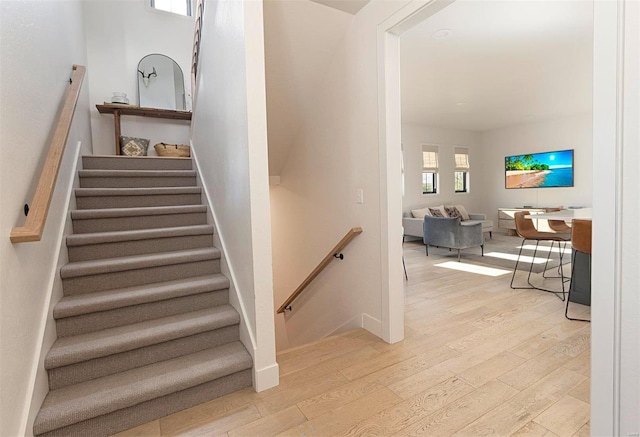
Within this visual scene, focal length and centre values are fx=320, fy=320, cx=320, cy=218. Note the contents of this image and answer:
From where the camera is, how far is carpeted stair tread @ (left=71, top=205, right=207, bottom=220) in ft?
8.57

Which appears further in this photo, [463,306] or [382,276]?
[463,306]

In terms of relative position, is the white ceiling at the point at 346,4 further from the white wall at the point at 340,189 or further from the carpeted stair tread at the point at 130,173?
the carpeted stair tread at the point at 130,173

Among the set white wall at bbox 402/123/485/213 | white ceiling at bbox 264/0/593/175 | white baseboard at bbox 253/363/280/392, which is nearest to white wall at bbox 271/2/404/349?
white ceiling at bbox 264/0/593/175

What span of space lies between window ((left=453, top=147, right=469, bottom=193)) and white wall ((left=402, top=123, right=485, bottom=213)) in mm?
118

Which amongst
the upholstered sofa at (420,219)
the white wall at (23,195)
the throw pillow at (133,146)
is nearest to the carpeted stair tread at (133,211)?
the white wall at (23,195)

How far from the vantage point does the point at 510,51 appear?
4.10 metres

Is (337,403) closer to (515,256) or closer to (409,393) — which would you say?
(409,393)

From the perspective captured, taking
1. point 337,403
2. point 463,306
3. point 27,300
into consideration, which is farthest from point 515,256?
point 27,300

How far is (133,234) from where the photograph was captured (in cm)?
256

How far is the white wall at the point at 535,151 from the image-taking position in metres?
7.48

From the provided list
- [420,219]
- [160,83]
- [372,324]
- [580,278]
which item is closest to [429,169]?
[420,219]

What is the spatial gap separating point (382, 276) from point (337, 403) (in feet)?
3.30

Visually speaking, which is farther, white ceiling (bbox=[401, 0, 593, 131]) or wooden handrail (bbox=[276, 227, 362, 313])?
white ceiling (bbox=[401, 0, 593, 131])

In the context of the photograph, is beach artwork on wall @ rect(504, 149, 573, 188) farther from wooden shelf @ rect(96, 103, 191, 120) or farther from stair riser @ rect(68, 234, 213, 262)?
stair riser @ rect(68, 234, 213, 262)
